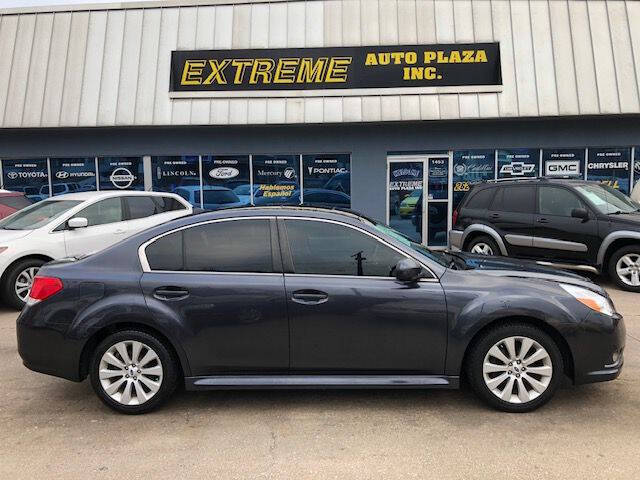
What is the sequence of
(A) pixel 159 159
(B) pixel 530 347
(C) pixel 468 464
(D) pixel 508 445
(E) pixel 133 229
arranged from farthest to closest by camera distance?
(A) pixel 159 159 < (E) pixel 133 229 < (B) pixel 530 347 < (D) pixel 508 445 < (C) pixel 468 464

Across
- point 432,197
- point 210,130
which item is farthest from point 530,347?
point 210,130

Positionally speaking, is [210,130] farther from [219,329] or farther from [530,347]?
[530,347]

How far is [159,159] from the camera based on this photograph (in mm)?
12844

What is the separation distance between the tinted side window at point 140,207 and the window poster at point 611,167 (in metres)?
9.77

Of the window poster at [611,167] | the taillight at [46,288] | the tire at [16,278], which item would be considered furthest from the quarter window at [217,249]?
the window poster at [611,167]

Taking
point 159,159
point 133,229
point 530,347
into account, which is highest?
point 159,159

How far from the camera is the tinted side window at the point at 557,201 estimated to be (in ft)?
27.9

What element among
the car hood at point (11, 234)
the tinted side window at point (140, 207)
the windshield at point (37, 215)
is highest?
the tinted side window at point (140, 207)

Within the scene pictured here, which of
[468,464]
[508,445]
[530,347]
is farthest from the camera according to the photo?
[530,347]

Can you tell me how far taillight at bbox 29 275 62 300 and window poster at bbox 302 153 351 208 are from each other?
29.2 ft

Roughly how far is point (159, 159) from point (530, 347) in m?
10.9

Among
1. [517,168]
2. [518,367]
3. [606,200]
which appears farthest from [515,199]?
[518,367]

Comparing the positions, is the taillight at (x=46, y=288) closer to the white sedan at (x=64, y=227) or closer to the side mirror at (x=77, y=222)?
the white sedan at (x=64, y=227)

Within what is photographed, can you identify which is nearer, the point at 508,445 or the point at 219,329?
the point at 508,445
